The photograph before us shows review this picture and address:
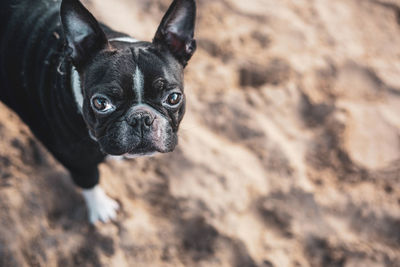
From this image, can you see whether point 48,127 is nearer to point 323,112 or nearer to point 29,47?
point 29,47

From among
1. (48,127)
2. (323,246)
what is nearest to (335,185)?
(323,246)

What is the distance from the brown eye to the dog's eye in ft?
1.27

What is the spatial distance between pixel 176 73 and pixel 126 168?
4.45 feet

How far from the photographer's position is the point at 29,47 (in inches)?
103

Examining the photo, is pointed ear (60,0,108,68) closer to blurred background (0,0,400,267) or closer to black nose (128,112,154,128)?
black nose (128,112,154,128)

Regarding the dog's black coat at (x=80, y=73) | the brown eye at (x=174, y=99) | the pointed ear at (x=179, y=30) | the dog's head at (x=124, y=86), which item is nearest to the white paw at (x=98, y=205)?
the dog's black coat at (x=80, y=73)

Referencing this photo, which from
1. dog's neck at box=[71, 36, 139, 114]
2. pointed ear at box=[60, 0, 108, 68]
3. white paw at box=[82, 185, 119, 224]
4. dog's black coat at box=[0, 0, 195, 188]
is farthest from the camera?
white paw at box=[82, 185, 119, 224]

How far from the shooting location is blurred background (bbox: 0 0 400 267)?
325cm

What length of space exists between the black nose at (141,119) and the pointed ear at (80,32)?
1.64ft

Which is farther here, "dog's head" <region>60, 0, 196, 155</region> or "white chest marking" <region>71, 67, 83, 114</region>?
"white chest marking" <region>71, 67, 83, 114</region>

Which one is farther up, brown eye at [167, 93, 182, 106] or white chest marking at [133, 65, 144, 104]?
white chest marking at [133, 65, 144, 104]

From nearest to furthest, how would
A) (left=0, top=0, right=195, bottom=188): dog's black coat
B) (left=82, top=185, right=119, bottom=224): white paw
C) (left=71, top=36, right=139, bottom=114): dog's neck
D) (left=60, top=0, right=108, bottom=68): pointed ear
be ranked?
(left=60, top=0, right=108, bottom=68): pointed ear → (left=0, top=0, right=195, bottom=188): dog's black coat → (left=71, top=36, right=139, bottom=114): dog's neck → (left=82, top=185, right=119, bottom=224): white paw

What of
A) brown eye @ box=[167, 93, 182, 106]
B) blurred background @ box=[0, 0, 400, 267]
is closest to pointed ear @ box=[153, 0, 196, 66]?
brown eye @ box=[167, 93, 182, 106]

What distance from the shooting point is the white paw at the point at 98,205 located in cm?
320
